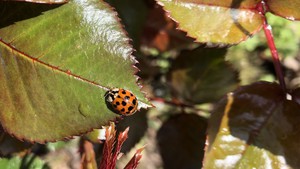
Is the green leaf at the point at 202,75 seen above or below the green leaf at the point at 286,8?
below

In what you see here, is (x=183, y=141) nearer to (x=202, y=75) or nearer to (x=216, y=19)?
(x=202, y=75)

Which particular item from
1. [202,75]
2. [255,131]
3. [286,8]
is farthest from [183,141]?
[286,8]

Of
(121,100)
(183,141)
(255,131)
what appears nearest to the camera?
(121,100)

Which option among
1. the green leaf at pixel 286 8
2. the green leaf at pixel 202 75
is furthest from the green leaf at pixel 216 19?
the green leaf at pixel 202 75

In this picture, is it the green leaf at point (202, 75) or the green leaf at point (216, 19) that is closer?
the green leaf at point (216, 19)

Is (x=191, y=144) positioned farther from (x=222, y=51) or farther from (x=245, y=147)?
(x=245, y=147)

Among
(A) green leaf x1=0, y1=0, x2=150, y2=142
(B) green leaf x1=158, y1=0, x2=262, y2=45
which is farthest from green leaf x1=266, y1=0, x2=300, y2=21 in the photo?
(A) green leaf x1=0, y1=0, x2=150, y2=142

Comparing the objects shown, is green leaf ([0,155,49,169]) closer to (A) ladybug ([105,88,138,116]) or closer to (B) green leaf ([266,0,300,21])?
(A) ladybug ([105,88,138,116])

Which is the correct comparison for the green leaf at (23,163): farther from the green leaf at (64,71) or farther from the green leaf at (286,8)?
the green leaf at (286,8)
